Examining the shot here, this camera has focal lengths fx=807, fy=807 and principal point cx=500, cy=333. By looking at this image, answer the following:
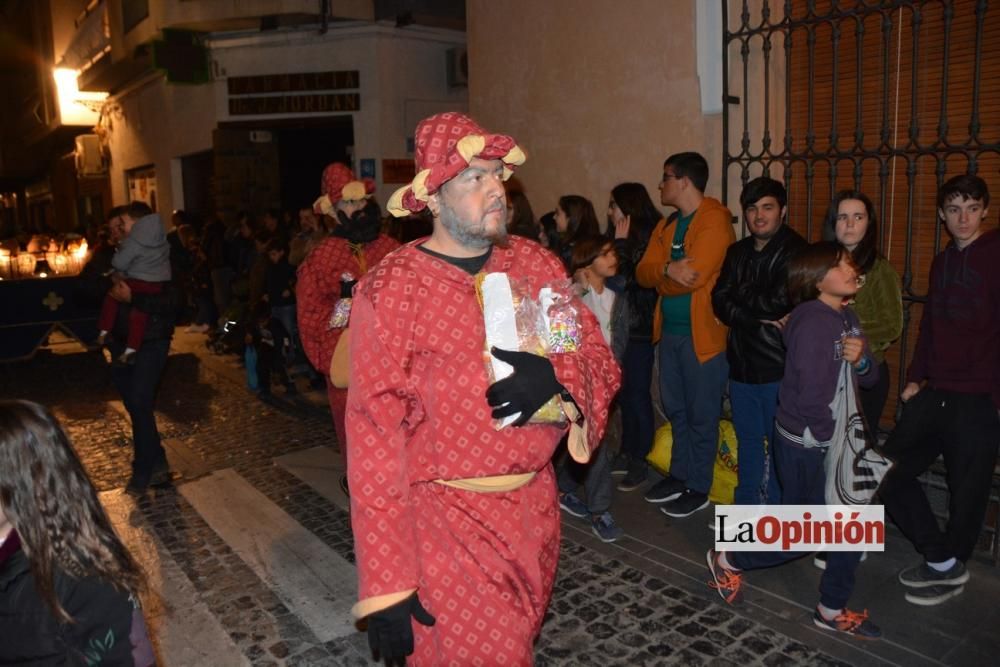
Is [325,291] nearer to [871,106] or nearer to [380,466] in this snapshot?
[380,466]

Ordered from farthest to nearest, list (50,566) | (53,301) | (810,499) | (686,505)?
(53,301)
(686,505)
(810,499)
(50,566)

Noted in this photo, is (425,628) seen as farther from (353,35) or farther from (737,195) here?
(353,35)

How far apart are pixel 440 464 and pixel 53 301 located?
34.0ft

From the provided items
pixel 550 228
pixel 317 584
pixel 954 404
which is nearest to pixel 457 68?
pixel 550 228

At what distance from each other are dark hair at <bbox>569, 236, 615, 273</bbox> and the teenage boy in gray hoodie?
10.2 ft

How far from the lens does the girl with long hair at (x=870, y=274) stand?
167 inches

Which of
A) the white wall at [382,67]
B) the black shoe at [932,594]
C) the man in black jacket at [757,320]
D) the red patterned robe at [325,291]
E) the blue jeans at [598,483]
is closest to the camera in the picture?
the black shoe at [932,594]

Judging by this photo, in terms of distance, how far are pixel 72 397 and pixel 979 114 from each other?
9.31 meters

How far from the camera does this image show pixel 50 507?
2.05m

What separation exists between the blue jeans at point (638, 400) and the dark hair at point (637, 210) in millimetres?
768

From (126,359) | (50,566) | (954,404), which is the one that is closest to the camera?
(50,566)

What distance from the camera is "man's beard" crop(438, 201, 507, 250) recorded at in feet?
7.82

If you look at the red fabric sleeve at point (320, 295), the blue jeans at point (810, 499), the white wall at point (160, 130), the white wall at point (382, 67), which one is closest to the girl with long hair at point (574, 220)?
the red fabric sleeve at point (320, 295)

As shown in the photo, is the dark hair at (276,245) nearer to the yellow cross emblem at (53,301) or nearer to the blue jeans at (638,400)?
the yellow cross emblem at (53,301)
